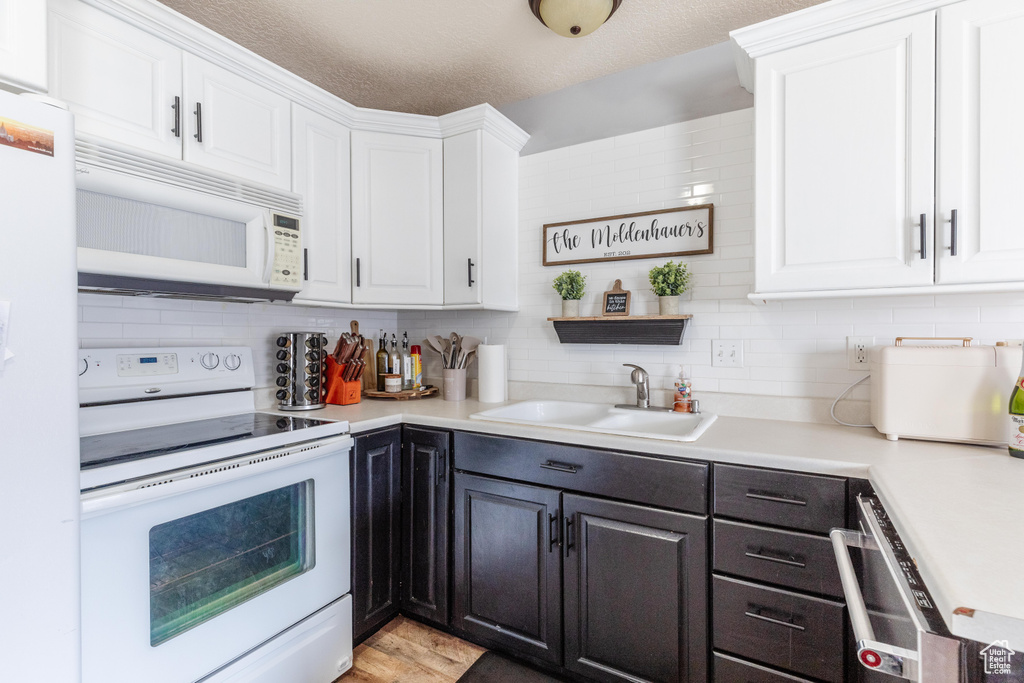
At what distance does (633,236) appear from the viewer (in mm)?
2332

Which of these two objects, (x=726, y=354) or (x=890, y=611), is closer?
(x=890, y=611)

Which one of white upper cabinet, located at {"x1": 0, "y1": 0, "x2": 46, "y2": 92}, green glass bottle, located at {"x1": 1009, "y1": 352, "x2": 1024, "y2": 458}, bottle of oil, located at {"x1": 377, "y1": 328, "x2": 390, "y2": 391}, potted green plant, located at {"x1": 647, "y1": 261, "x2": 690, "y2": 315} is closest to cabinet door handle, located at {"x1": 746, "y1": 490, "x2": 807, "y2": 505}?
green glass bottle, located at {"x1": 1009, "y1": 352, "x2": 1024, "y2": 458}

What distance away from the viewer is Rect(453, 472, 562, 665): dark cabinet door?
5.87 ft

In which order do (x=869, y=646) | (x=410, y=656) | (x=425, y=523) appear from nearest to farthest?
(x=869, y=646) → (x=410, y=656) → (x=425, y=523)

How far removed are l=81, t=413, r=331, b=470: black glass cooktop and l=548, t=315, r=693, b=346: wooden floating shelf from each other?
3.80 feet

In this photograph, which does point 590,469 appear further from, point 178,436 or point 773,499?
point 178,436

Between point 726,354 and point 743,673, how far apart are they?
1.16 metres

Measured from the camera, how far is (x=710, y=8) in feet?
6.00

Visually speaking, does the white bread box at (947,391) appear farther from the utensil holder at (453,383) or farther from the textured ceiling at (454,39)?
the utensil holder at (453,383)

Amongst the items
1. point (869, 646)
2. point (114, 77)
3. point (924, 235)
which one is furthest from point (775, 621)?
point (114, 77)

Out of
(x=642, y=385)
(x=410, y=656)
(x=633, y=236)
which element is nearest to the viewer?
(x=410, y=656)

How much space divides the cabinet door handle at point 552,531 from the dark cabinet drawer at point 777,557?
53 cm

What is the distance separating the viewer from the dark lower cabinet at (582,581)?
1555 mm

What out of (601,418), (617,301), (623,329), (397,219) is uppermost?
(397,219)
